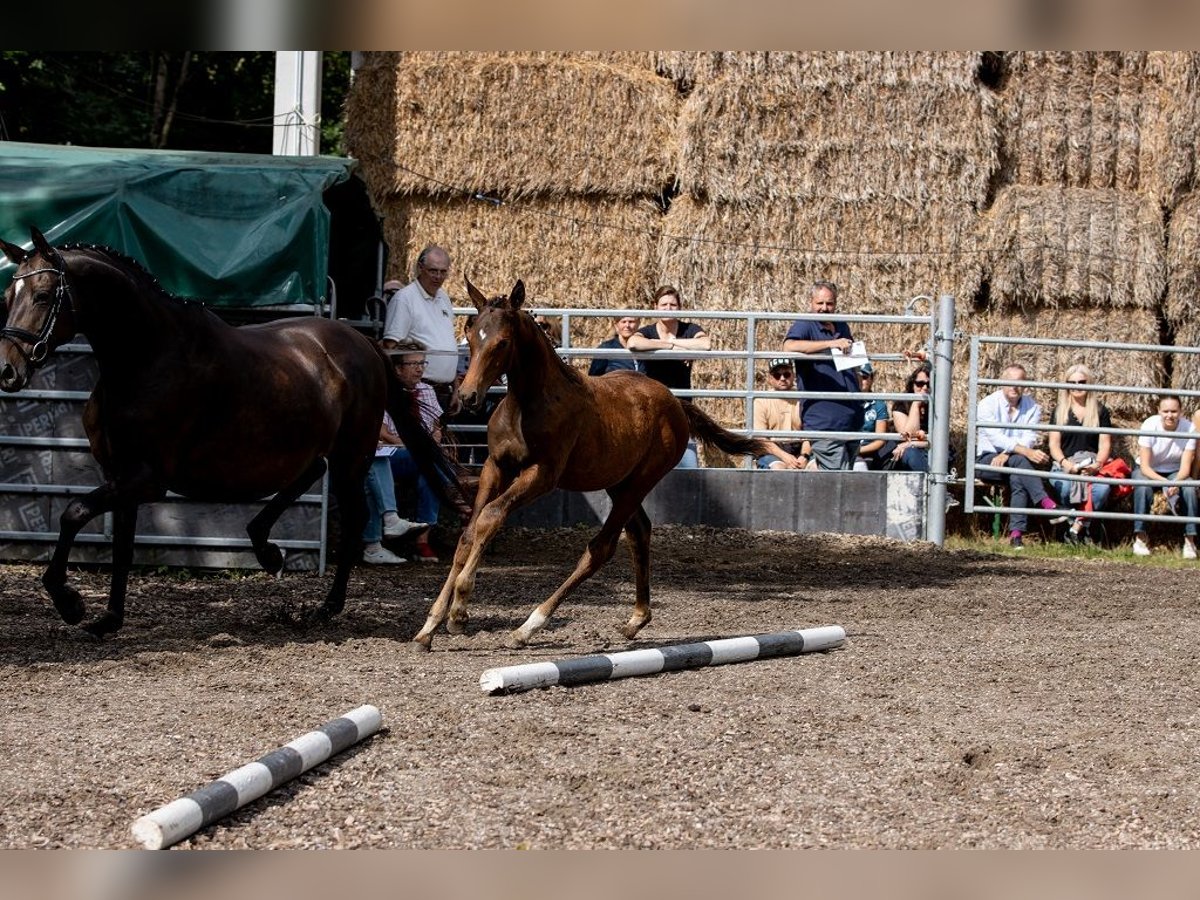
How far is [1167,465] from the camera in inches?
543

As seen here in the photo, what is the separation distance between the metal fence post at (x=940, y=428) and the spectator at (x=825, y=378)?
2.24 ft

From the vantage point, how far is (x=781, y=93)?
49.0ft

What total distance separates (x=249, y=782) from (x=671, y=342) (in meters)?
8.99

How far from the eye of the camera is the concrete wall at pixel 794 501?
44.5ft

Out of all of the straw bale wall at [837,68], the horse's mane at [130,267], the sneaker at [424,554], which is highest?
the straw bale wall at [837,68]

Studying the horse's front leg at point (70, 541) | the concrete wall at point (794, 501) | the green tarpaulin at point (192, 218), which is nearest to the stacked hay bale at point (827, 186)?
the concrete wall at point (794, 501)

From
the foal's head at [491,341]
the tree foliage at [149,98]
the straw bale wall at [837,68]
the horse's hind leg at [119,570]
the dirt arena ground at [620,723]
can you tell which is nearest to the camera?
the dirt arena ground at [620,723]

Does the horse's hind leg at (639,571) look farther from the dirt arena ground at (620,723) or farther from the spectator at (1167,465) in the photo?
the spectator at (1167,465)

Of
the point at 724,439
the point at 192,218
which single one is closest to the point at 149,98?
the point at 192,218

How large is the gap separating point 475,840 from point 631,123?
1126 cm

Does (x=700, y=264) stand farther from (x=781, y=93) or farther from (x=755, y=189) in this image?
(x=781, y=93)

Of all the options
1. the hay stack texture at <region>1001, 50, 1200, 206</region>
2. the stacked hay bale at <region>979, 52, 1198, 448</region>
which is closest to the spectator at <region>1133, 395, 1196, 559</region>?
the stacked hay bale at <region>979, 52, 1198, 448</region>

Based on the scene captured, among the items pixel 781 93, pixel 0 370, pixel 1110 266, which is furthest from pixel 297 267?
pixel 1110 266

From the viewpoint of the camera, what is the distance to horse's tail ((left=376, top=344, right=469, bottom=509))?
951 cm
